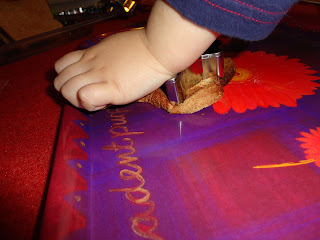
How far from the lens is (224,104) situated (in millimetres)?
349

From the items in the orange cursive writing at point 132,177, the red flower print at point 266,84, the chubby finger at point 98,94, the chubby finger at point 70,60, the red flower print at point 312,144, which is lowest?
the red flower print at point 266,84

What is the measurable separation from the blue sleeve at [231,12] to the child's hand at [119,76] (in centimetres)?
7

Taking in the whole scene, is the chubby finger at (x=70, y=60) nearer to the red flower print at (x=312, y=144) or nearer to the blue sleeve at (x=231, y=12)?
the blue sleeve at (x=231, y=12)

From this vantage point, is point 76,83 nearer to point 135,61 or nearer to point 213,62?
point 135,61

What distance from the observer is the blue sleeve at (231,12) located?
0.74 ft

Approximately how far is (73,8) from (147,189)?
98cm

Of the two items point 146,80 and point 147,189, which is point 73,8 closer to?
point 146,80

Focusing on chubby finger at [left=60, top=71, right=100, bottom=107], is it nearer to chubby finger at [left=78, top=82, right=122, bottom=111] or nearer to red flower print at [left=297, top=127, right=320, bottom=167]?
chubby finger at [left=78, top=82, right=122, bottom=111]

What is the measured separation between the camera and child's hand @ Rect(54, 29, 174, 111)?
0.29 m

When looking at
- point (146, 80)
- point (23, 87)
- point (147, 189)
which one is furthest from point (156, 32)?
point (23, 87)

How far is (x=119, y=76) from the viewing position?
30 centimetres

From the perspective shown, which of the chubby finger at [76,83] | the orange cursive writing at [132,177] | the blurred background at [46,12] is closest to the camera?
the orange cursive writing at [132,177]

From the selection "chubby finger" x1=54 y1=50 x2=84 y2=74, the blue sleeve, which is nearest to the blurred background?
→ "chubby finger" x1=54 y1=50 x2=84 y2=74

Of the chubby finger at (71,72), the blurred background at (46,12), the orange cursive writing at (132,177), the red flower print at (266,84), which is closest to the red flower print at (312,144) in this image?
the red flower print at (266,84)
